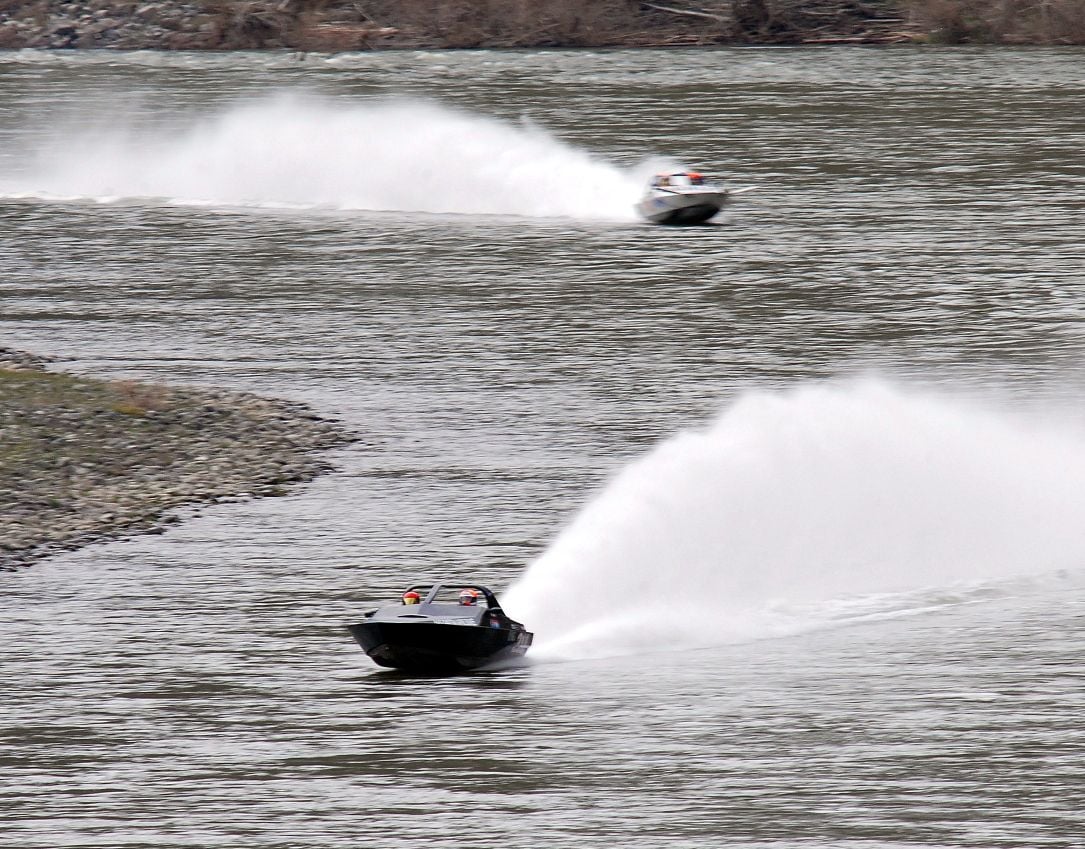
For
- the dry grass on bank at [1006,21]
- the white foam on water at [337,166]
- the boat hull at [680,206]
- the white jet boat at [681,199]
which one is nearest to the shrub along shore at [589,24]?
the dry grass on bank at [1006,21]

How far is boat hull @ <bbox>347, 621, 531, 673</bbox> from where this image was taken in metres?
16.1

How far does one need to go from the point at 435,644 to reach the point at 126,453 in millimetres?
9050

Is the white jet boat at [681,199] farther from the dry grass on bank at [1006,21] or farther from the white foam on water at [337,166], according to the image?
the dry grass on bank at [1006,21]

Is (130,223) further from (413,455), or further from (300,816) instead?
(300,816)

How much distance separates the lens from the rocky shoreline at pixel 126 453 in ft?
71.6

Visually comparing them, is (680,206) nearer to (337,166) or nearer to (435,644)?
(337,166)

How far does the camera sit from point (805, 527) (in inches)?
826

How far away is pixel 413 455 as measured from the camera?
2473 cm

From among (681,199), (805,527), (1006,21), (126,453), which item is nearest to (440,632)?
(805,527)

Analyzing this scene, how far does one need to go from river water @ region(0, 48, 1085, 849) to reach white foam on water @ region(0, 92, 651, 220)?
20cm

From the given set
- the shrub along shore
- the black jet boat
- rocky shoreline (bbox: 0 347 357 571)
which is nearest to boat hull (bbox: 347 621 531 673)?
the black jet boat

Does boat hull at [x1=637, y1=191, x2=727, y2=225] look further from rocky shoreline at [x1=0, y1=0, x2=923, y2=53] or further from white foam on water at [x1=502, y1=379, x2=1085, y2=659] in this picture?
rocky shoreline at [x1=0, y1=0, x2=923, y2=53]

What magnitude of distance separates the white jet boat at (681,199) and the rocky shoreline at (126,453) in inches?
698

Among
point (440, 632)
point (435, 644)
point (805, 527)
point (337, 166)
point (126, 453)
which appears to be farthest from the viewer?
point (337, 166)
